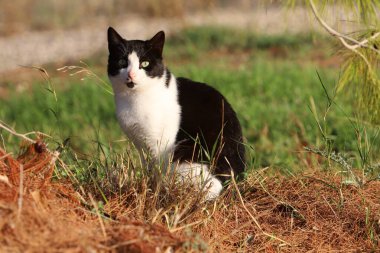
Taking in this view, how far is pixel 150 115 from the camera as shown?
10.6 feet

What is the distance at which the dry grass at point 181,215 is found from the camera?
213 cm

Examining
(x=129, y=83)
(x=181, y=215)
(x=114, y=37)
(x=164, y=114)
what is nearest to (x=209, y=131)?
(x=164, y=114)

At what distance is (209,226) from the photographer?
2.62 meters

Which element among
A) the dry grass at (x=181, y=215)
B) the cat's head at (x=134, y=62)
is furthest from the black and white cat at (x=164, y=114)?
the dry grass at (x=181, y=215)

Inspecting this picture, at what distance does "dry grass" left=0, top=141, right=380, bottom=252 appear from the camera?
213 cm

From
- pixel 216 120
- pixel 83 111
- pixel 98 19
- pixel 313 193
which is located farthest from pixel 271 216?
pixel 98 19

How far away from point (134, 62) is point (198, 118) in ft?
1.36

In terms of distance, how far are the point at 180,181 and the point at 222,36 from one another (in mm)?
6728

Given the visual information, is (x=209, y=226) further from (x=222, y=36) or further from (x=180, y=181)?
(x=222, y=36)

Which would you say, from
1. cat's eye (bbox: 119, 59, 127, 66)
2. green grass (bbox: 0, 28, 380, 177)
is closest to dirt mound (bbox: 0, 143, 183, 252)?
cat's eye (bbox: 119, 59, 127, 66)

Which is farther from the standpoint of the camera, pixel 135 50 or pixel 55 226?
pixel 135 50

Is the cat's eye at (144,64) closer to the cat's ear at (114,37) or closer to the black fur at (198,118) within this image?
the black fur at (198,118)

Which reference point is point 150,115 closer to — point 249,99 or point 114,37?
point 114,37

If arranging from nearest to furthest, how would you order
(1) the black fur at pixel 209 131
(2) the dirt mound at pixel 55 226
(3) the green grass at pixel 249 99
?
(2) the dirt mound at pixel 55 226
(1) the black fur at pixel 209 131
(3) the green grass at pixel 249 99
